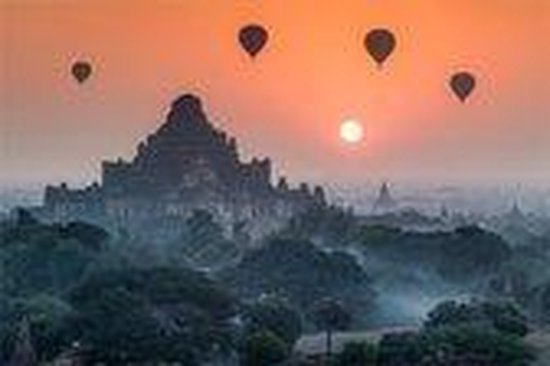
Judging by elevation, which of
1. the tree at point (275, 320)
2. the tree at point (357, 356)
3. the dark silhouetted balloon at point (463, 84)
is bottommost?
the tree at point (357, 356)

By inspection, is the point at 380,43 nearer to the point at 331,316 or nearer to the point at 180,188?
the point at 331,316

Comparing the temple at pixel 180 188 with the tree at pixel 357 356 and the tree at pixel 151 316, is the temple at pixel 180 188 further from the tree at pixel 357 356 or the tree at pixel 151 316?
the tree at pixel 357 356

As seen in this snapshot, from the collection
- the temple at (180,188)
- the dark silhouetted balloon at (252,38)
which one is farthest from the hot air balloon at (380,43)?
the temple at (180,188)

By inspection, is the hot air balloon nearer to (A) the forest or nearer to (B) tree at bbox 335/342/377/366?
(A) the forest

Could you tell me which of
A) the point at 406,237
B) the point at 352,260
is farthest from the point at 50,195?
the point at 352,260

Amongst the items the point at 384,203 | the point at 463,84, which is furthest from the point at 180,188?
the point at 463,84
